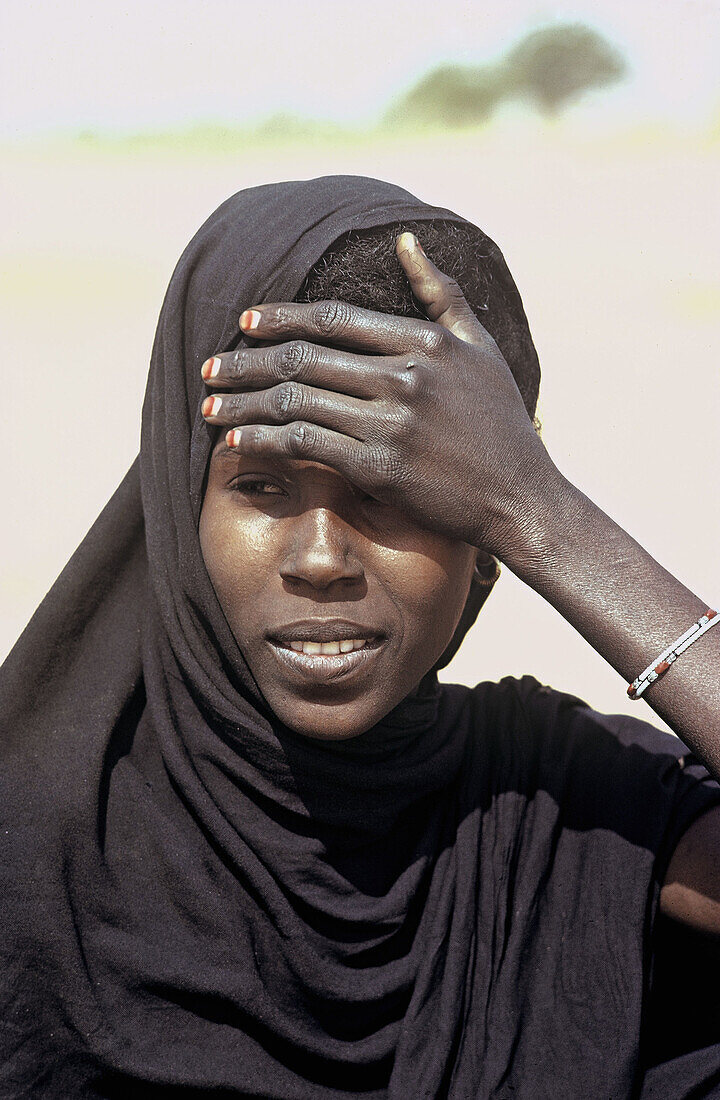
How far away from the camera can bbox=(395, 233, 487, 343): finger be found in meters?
2.09

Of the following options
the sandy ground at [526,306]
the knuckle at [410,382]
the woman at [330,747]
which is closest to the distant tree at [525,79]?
the sandy ground at [526,306]

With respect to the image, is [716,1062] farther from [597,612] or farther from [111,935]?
[111,935]

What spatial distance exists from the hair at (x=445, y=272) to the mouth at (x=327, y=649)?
0.59 metres

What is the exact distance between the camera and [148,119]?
13.6 m

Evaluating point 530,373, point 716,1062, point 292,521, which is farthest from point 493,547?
point 716,1062

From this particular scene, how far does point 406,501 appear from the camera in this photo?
6.57 feet

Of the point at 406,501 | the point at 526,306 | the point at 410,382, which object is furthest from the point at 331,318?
the point at 526,306

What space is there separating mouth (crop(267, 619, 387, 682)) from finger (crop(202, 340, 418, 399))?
1.33 ft

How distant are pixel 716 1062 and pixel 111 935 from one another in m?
1.22

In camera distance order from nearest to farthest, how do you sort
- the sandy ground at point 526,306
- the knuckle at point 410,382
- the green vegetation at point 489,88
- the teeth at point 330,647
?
1. the knuckle at point 410,382
2. the teeth at point 330,647
3. the sandy ground at point 526,306
4. the green vegetation at point 489,88

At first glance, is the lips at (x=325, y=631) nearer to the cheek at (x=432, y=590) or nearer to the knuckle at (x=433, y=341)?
the cheek at (x=432, y=590)

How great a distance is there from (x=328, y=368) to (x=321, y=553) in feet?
1.03

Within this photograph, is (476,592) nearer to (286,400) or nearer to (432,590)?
(432,590)

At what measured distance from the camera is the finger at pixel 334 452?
195 cm
